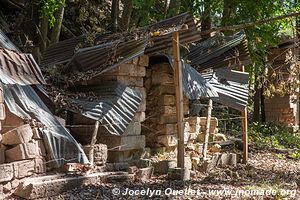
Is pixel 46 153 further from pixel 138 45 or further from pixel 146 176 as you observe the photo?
pixel 138 45

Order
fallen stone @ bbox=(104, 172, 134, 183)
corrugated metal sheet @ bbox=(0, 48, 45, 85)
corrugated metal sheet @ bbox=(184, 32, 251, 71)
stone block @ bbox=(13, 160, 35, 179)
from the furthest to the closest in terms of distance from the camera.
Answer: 1. corrugated metal sheet @ bbox=(184, 32, 251, 71)
2. fallen stone @ bbox=(104, 172, 134, 183)
3. stone block @ bbox=(13, 160, 35, 179)
4. corrugated metal sheet @ bbox=(0, 48, 45, 85)

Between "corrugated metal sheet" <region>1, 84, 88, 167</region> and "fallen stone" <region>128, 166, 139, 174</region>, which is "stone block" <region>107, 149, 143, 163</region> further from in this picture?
"corrugated metal sheet" <region>1, 84, 88, 167</region>

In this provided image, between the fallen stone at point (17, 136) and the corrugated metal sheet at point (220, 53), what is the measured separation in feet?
17.3

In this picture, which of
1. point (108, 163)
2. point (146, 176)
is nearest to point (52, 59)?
point (108, 163)

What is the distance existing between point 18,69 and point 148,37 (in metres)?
2.61

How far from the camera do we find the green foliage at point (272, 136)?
13.7m

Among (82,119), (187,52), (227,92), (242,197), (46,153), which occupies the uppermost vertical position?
(187,52)

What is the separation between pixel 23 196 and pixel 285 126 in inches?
549

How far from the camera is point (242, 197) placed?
250 inches

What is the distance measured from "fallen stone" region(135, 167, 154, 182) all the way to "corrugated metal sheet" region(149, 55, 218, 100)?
189 centimetres

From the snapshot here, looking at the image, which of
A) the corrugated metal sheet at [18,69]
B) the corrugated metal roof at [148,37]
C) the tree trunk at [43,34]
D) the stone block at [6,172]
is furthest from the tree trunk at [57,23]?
the stone block at [6,172]

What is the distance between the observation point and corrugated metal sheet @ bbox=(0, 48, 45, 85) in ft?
17.8

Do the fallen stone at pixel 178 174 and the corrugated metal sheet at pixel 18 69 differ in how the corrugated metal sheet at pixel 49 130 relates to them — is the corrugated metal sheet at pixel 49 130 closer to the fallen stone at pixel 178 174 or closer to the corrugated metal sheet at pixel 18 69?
the corrugated metal sheet at pixel 18 69

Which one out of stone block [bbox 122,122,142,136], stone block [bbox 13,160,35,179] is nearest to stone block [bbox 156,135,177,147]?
stone block [bbox 122,122,142,136]
